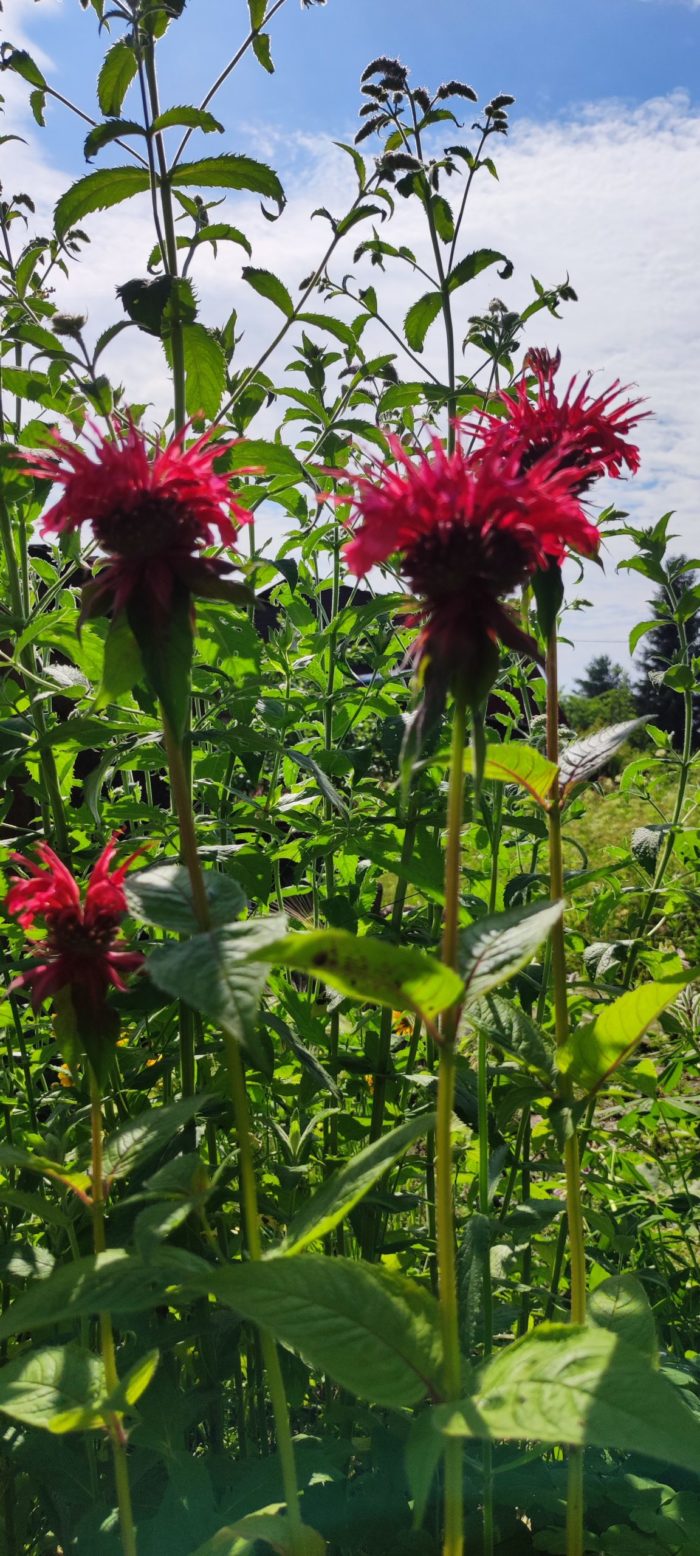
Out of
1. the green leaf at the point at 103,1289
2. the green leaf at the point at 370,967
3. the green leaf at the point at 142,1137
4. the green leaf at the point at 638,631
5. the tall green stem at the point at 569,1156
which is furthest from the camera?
the green leaf at the point at 638,631

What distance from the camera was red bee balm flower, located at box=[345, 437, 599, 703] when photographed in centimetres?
70

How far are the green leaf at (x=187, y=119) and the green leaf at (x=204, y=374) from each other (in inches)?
7.4

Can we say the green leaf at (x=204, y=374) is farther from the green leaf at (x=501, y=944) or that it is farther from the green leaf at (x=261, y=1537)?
the green leaf at (x=261, y=1537)

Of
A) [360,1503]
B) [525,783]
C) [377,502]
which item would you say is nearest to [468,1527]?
[360,1503]

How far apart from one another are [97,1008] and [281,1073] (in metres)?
0.81

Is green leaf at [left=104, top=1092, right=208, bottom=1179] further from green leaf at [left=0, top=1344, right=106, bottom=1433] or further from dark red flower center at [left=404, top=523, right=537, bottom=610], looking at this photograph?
dark red flower center at [left=404, top=523, right=537, bottom=610]

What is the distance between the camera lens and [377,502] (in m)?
0.73

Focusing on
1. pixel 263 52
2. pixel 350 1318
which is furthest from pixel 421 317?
pixel 350 1318

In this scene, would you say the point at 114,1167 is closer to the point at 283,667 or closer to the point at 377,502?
the point at 377,502

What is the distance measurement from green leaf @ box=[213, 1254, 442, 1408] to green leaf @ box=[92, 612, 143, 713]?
396 millimetres

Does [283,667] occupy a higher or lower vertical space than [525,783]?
higher

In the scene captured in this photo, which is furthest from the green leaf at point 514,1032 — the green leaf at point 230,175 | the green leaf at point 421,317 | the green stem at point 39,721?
the green leaf at point 421,317

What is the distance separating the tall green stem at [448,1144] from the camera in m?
0.73

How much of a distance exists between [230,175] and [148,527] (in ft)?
1.97
